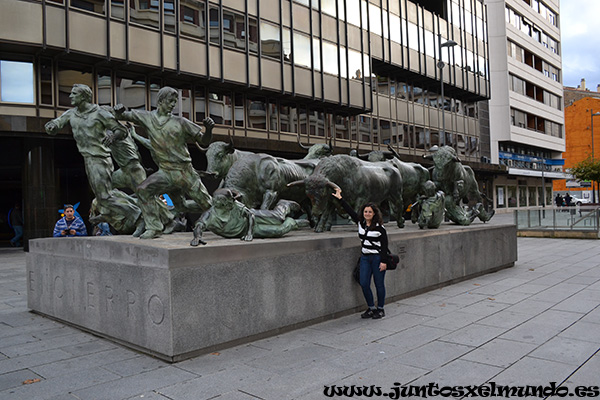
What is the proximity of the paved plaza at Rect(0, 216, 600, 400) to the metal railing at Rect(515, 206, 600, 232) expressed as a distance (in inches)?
581

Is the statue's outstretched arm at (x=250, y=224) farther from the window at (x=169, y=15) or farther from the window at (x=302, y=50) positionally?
the window at (x=302, y=50)

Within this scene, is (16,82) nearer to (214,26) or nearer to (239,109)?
(214,26)

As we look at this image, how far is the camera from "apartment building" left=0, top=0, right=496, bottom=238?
18.0 m

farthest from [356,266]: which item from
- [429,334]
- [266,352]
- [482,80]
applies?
[482,80]

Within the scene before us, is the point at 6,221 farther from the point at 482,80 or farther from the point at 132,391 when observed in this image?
the point at 482,80

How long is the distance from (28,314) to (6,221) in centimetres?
1872

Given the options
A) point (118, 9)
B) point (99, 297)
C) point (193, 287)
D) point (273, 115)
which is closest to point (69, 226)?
point (99, 297)

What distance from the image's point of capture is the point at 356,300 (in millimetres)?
7000

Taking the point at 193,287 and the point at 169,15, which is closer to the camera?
the point at 193,287

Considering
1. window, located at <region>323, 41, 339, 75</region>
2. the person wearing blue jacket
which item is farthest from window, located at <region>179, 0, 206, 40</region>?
the person wearing blue jacket

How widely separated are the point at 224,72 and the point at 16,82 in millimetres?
8124

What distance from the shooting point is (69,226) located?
9.29 metres

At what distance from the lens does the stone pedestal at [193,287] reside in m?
Answer: 4.93

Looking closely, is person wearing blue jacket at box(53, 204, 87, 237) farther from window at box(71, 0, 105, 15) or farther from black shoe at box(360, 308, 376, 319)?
window at box(71, 0, 105, 15)
